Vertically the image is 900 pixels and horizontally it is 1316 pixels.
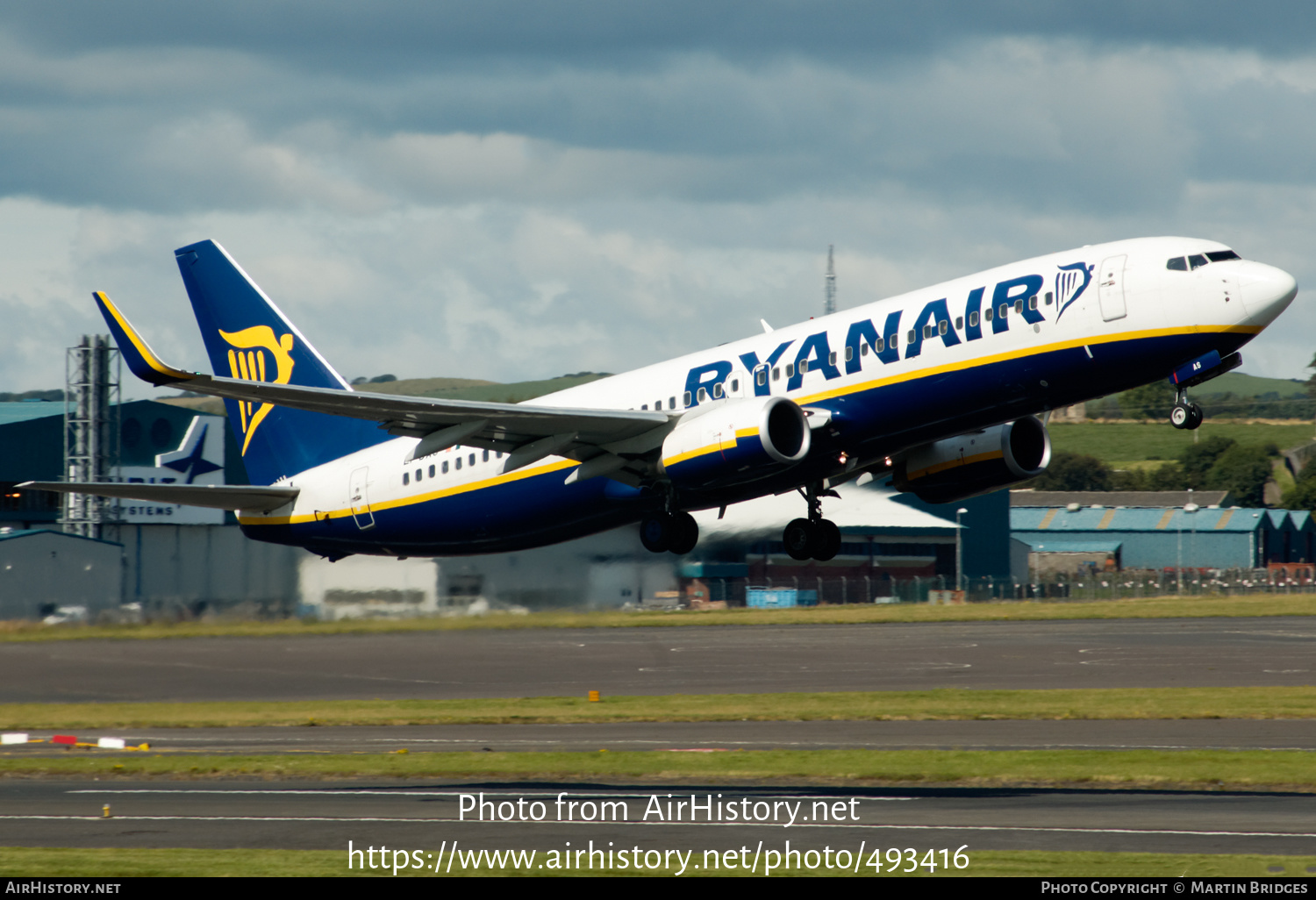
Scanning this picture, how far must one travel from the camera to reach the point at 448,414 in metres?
32.5

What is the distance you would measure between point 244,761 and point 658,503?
13444mm

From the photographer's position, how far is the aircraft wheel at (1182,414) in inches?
1146

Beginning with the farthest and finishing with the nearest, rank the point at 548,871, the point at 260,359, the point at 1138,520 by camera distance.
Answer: the point at 1138,520, the point at 260,359, the point at 548,871

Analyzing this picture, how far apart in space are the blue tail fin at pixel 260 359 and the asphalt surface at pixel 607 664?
15449 millimetres

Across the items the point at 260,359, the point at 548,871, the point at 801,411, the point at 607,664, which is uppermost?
the point at 260,359

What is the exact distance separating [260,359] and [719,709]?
18.8 meters

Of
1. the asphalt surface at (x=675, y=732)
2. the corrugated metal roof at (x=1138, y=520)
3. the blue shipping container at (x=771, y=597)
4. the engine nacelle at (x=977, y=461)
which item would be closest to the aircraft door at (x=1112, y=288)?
the engine nacelle at (x=977, y=461)

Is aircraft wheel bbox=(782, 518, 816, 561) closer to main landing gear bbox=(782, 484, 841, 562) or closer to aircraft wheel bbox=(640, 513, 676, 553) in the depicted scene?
main landing gear bbox=(782, 484, 841, 562)

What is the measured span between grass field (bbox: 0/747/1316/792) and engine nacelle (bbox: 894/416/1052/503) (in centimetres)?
658

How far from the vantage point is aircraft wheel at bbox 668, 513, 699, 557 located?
3438cm

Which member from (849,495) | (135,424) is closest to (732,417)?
(849,495)

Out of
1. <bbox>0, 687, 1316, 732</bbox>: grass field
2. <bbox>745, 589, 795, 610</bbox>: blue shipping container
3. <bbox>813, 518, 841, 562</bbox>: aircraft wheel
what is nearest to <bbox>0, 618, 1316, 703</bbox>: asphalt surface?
<bbox>0, 687, 1316, 732</bbox>: grass field

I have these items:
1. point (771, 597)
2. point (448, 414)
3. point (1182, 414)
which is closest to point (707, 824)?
point (448, 414)

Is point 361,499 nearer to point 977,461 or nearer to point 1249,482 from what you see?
point 977,461
